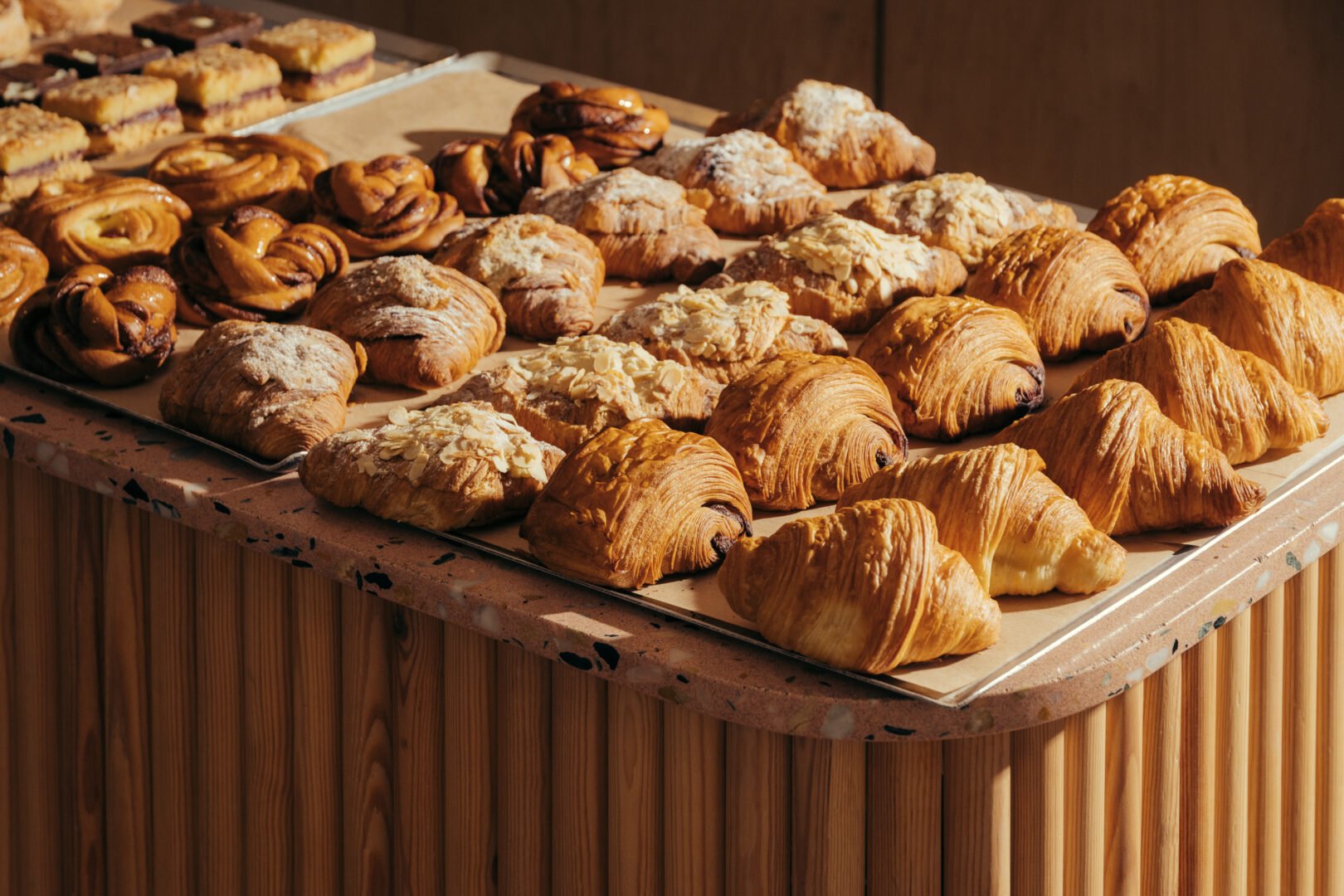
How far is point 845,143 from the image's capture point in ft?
10.1

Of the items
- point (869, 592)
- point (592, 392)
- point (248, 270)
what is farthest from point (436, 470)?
point (248, 270)

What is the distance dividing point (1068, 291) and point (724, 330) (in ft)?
1.56

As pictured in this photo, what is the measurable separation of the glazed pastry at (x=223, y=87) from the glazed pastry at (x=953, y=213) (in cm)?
133

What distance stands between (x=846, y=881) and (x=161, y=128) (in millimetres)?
2267

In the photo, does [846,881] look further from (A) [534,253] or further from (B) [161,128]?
(B) [161,128]

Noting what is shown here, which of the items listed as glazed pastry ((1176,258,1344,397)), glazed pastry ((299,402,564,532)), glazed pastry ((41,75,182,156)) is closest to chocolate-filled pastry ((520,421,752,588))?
glazed pastry ((299,402,564,532))

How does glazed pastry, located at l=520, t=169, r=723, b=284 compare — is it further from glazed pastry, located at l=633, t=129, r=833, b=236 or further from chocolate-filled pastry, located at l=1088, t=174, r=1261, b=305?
chocolate-filled pastry, located at l=1088, t=174, r=1261, b=305

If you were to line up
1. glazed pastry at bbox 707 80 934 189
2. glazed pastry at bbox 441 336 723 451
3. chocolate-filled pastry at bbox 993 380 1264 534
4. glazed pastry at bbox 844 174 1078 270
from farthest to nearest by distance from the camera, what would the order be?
glazed pastry at bbox 707 80 934 189
glazed pastry at bbox 844 174 1078 270
glazed pastry at bbox 441 336 723 451
chocolate-filled pastry at bbox 993 380 1264 534

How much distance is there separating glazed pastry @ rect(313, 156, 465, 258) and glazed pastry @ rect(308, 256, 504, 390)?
308mm

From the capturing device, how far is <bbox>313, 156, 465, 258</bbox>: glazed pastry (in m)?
2.81

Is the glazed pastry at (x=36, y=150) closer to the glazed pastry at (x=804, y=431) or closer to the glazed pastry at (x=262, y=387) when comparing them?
the glazed pastry at (x=262, y=387)

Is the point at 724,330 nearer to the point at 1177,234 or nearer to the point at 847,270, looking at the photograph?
the point at 847,270

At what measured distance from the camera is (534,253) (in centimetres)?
258

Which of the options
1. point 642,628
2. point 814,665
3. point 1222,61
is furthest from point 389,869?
point 1222,61
